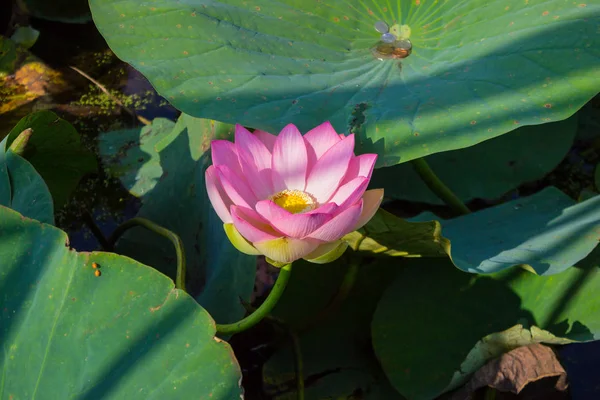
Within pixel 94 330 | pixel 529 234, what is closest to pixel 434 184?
pixel 529 234

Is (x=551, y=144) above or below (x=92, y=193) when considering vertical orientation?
above

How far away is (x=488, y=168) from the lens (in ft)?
6.54

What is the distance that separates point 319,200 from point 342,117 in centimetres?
24

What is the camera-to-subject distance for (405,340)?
152 cm

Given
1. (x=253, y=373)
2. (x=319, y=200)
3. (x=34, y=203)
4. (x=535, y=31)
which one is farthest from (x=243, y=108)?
(x=253, y=373)

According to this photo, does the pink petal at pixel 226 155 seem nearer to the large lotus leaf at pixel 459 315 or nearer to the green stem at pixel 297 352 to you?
the green stem at pixel 297 352

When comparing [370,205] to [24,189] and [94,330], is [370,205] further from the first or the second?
[24,189]

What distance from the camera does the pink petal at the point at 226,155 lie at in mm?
1060

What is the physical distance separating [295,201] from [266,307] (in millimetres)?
235

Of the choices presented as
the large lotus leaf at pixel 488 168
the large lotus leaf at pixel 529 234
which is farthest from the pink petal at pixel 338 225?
the large lotus leaf at pixel 488 168

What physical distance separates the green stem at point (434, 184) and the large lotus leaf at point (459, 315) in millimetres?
211

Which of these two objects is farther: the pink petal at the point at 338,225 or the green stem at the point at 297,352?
the green stem at the point at 297,352

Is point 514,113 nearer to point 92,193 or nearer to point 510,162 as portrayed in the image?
point 510,162

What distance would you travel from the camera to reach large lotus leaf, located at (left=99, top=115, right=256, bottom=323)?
1.35 metres
